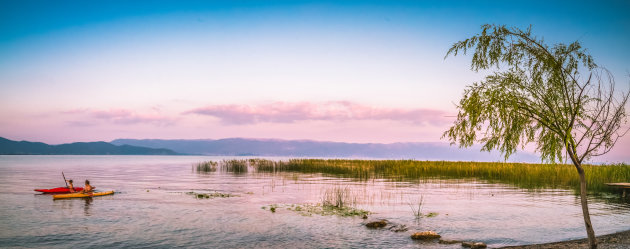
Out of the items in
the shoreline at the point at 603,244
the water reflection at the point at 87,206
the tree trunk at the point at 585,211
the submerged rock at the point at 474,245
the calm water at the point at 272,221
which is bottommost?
the water reflection at the point at 87,206

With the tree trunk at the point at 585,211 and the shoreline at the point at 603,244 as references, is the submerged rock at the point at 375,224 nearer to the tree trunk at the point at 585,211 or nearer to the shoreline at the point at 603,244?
the shoreline at the point at 603,244

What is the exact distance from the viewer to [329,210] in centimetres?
2231

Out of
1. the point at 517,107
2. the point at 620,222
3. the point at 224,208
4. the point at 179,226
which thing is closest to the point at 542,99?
the point at 517,107

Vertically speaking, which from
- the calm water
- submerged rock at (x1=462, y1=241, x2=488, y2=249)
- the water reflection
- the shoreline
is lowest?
the water reflection

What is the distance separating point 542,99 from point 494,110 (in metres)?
1.29

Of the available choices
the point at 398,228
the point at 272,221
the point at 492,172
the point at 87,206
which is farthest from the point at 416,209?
the point at 492,172

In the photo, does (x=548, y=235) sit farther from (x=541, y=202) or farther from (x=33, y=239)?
(x=33, y=239)

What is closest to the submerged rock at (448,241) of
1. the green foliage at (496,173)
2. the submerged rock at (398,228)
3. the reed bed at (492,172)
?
the submerged rock at (398,228)

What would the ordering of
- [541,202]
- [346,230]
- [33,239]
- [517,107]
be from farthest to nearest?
1. [541,202]
2. [346,230]
3. [33,239]
4. [517,107]

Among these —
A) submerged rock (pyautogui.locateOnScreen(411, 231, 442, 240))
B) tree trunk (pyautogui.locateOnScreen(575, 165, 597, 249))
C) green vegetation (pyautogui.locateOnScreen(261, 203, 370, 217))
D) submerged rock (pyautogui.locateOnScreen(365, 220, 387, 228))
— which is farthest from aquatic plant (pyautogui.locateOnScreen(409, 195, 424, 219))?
tree trunk (pyautogui.locateOnScreen(575, 165, 597, 249))

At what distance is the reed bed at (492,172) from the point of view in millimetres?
39062

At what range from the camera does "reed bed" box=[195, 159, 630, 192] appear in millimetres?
39062

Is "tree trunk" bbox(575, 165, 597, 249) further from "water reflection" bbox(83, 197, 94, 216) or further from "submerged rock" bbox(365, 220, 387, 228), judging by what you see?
"water reflection" bbox(83, 197, 94, 216)

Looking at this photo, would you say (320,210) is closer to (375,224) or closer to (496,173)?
(375,224)
